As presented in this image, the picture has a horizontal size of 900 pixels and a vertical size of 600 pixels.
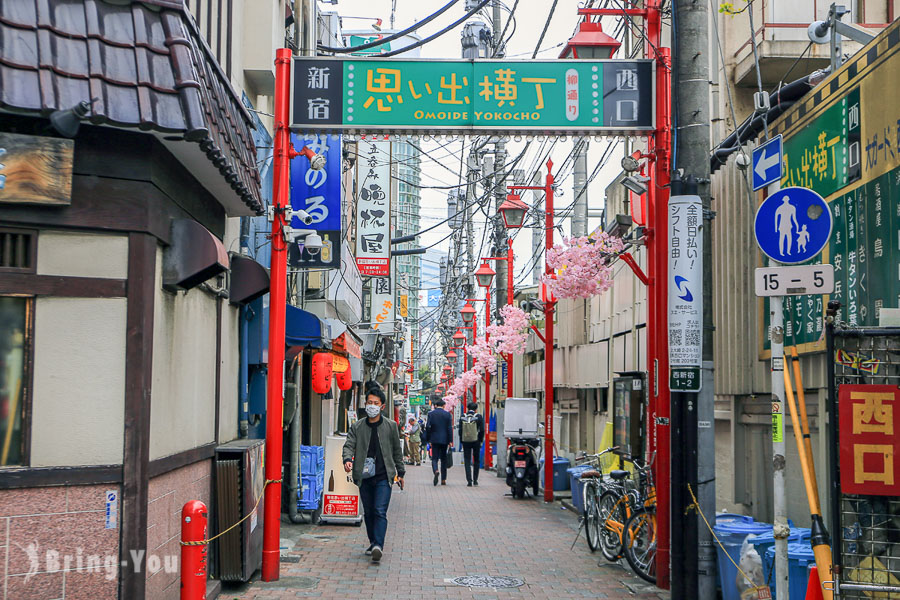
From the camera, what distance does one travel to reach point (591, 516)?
502 inches

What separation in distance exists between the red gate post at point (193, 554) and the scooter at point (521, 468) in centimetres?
1401

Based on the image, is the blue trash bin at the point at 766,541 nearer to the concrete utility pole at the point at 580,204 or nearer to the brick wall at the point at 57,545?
the brick wall at the point at 57,545

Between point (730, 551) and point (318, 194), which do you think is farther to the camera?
point (318, 194)

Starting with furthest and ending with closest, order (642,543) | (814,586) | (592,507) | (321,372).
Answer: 1. (321,372)
2. (592,507)
3. (642,543)
4. (814,586)

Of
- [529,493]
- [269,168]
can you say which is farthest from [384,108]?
[529,493]

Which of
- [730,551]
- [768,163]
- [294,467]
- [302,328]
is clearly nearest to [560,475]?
[294,467]

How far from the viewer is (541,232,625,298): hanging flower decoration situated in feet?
48.0

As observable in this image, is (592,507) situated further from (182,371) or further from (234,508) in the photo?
(182,371)

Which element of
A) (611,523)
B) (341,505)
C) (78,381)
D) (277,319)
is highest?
(277,319)

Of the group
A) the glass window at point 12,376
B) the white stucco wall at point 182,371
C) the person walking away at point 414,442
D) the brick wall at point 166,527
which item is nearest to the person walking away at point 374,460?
the white stucco wall at point 182,371

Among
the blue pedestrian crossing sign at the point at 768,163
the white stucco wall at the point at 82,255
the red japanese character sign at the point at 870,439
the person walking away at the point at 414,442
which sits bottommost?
the person walking away at the point at 414,442

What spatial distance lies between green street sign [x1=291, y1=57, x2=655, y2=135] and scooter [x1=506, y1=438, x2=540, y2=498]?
11.4 metres

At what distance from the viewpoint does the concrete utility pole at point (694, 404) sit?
8.78m

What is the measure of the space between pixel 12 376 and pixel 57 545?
1.22m
